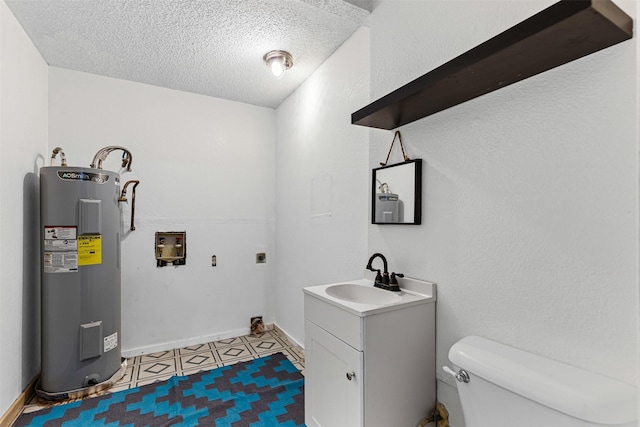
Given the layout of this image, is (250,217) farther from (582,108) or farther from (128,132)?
(582,108)

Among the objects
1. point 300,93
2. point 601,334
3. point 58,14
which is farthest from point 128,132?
point 601,334

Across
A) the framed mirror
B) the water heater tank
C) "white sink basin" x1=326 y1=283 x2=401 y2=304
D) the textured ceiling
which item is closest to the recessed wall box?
the water heater tank

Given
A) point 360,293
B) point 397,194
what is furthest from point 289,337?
point 397,194

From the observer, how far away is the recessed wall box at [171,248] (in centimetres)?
287

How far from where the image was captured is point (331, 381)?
1.51 metres

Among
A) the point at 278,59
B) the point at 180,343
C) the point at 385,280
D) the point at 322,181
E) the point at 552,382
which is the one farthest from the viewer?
the point at 180,343

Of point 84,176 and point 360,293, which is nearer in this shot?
point 360,293

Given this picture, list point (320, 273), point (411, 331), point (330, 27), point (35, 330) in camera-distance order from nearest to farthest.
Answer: point (411, 331) → point (330, 27) → point (35, 330) → point (320, 273)

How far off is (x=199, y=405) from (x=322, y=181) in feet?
5.65

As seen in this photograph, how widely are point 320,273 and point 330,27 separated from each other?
1.73 m

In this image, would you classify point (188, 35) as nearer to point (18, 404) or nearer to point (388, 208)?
point (388, 208)

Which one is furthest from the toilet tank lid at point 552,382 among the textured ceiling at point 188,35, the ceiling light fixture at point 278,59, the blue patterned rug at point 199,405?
the ceiling light fixture at point 278,59

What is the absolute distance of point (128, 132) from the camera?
2.77 meters

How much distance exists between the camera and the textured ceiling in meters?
1.82
